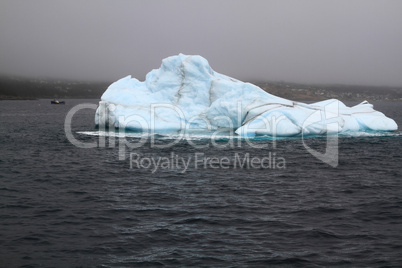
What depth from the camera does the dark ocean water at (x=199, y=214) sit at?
30.3ft

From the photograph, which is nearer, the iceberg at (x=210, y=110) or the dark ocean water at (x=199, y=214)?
the dark ocean water at (x=199, y=214)

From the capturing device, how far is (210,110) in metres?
30.0

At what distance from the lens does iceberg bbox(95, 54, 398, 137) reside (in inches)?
1118

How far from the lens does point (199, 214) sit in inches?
475

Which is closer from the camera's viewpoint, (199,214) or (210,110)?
(199,214)

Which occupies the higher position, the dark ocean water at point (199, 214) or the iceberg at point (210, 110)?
the iceberg at point (210, 110)

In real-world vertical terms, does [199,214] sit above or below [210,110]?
below

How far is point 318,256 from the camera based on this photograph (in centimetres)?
922

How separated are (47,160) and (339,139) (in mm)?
19666

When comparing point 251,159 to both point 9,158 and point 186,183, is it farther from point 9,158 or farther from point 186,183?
point 9,158

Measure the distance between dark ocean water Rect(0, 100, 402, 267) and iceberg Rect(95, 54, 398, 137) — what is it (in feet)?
24.3

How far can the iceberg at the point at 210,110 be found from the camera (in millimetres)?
28391

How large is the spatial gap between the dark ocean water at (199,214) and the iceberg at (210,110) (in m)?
7.41

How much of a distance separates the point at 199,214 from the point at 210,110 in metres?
18.4
